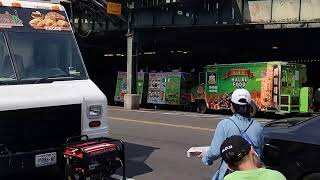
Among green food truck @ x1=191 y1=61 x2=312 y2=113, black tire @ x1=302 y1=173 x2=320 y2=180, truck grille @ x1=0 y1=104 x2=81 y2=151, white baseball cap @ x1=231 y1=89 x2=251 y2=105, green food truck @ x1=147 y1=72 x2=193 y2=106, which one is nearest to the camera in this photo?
white baseball cap @ x1=231 y1=89 x2=251 y2=105

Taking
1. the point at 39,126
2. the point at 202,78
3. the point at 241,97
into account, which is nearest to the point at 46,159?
the point at 39,126

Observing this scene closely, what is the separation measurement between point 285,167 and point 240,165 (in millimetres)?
3710

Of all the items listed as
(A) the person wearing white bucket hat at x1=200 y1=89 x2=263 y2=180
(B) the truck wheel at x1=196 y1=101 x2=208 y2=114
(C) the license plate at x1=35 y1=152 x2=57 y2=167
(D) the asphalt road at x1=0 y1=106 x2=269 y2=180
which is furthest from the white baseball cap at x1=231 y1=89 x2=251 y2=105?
(B) the truck wheel at x1=196 y1=101 x2=208 y2=114

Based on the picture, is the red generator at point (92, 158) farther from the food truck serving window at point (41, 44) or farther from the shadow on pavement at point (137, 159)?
the shadow on pavement at point (137, 159)

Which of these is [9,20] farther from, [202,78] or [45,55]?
[202,78]

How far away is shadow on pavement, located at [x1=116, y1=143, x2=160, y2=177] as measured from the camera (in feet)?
32.4

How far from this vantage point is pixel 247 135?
16.7ft

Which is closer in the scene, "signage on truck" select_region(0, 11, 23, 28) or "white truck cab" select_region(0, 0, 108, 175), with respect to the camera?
"white truck cab" select_region(0, 0, 108, 175)

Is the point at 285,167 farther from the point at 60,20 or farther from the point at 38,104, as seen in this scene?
the point at 60,20

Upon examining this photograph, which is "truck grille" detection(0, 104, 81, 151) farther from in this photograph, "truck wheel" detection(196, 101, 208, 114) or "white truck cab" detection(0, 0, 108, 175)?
"truck wheel" detection(196, 101, 208, 114)

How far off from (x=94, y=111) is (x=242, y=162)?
4983mm

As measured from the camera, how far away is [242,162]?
3285mm

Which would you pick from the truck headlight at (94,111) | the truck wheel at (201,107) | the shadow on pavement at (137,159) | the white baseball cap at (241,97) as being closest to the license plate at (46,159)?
the truck headlight at (94,111)

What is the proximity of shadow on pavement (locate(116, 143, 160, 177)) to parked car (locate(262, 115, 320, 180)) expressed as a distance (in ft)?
10.7
